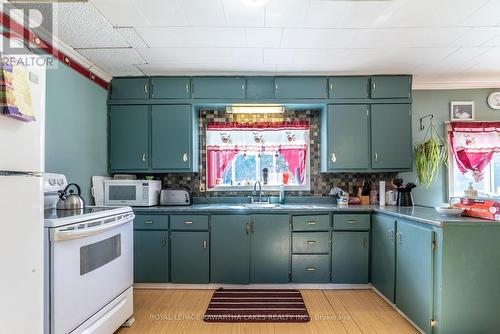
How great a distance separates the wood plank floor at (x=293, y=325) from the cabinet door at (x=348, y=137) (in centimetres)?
143

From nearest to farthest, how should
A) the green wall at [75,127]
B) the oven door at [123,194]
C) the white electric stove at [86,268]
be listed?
the white electric stove at [86,268], the green wall at [75,127], the oven door at [123,194]

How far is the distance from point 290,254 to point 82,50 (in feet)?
9.53

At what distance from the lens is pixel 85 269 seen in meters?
1.79

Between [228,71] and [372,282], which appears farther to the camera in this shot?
[228,71]

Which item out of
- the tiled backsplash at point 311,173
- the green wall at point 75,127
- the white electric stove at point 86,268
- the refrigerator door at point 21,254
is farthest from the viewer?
the tiled backsplash at point 311,173

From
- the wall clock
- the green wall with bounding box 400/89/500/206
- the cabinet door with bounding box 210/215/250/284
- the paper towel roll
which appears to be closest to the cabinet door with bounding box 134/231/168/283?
the cabinet door with bounding box 210/215/250/284

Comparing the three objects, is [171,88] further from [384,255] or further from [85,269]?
[384,255]

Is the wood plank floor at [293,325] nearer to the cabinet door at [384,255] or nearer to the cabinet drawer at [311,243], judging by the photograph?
the cabinet door at [384,255]

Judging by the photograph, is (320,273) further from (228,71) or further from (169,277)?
(228,71)

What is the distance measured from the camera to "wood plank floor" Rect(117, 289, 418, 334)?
2.31m

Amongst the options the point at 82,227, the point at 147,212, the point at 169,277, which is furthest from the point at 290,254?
the point at 82,227

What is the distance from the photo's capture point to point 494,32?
2428 mm

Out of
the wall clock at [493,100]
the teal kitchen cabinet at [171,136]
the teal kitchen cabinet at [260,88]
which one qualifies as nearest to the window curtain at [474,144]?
the wall clock at [493,100]

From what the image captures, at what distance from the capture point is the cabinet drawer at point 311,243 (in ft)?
10.2
